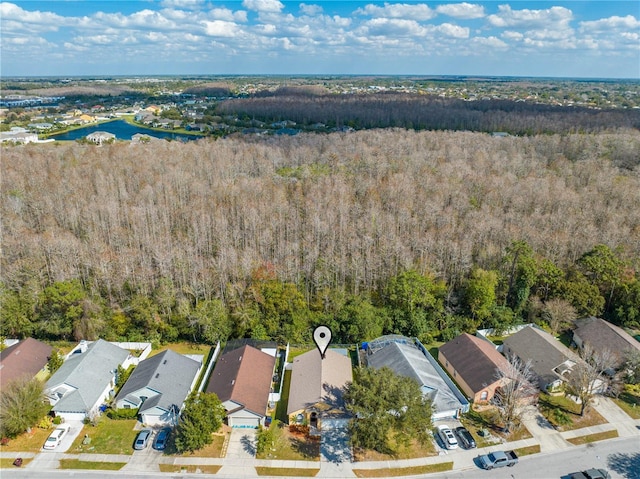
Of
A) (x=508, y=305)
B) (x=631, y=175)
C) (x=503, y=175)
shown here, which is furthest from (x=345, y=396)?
(x=631, y=175)

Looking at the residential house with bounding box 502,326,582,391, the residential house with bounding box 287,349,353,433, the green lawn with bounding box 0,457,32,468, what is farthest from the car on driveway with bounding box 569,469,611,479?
the green lawn with bounding box 0,457,32,468

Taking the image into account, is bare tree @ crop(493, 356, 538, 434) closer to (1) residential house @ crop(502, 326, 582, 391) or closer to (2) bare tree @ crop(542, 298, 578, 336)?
(1) residential house @ crop(502, 326, 582, 391)

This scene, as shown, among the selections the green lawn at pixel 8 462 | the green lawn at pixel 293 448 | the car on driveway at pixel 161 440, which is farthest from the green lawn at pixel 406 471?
the green lawn at pixel 8 462

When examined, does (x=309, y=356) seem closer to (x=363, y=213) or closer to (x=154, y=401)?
(x=154, y=401)

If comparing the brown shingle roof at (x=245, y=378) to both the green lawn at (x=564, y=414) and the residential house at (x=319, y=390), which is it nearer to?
the residential house at (x=319, y=390)

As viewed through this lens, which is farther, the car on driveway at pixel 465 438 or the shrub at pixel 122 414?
the shrub at pixel 122 414

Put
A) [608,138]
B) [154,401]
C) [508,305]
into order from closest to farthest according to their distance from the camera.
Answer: [154,401] < [508,305] < [608,138]

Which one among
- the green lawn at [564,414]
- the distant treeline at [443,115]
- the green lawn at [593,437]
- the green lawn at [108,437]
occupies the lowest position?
the green lawn at [108,437]
